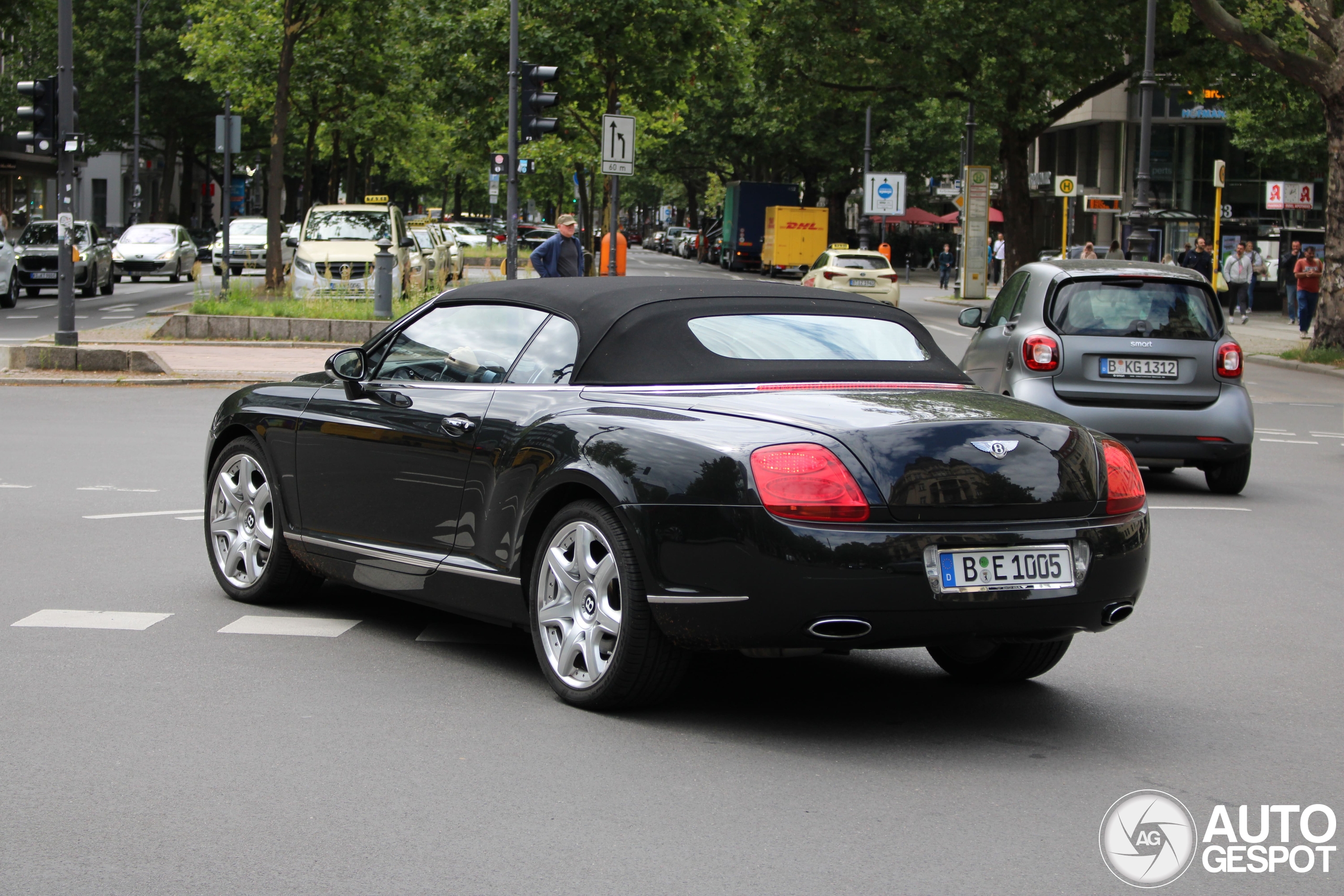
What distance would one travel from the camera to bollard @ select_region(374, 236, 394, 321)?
24.6 m

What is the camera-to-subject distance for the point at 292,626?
704 centimetres

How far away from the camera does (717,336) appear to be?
6.04 metres

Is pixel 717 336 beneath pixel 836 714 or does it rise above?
above

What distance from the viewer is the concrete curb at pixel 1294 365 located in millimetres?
25969

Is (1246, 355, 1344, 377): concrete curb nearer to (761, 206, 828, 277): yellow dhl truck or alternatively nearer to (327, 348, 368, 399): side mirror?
(327, 348, 368, 399): side mirror

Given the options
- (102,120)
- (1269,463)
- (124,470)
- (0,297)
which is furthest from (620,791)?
(102,120)

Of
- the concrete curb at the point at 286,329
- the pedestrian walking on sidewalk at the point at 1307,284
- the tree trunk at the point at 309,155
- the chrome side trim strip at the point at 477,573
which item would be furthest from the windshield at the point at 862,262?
the chrome side trim strip at the point at 477,573

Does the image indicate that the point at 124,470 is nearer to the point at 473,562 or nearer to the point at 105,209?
the point at 473,562

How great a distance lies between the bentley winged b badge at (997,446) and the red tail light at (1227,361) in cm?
744

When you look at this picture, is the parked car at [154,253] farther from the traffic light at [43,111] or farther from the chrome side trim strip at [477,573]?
the chrome side trim strip at [477,573]

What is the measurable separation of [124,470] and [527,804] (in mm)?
8248

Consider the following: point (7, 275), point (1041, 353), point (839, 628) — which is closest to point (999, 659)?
point (839, 628)

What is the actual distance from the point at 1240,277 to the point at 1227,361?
97.8ft
